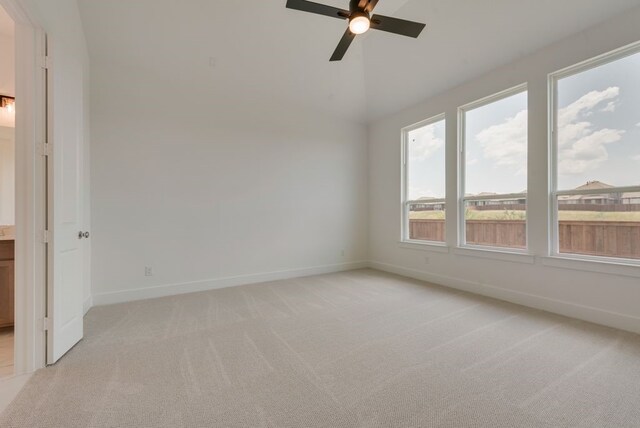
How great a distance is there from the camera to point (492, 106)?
12.4 feet

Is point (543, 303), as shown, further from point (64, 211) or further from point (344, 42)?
point (64, 211)

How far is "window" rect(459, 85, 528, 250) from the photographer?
11.3 ft

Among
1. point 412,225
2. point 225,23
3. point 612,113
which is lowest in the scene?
point 412,225

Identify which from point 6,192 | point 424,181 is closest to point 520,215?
point 424,181

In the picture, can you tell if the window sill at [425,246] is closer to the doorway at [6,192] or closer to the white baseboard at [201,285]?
the white baseboard at [201,285]

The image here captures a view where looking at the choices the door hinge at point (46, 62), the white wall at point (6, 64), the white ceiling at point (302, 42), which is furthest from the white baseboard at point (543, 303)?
the white wall at point (6, 64)

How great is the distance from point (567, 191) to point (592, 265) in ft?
2.67

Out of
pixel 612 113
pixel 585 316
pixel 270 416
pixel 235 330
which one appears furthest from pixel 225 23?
pixel 585 316

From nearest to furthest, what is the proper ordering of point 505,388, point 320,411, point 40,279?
point 320,411 < point 505,388 < point 40,279

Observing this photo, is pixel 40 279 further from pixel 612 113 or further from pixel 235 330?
pixel 612 113

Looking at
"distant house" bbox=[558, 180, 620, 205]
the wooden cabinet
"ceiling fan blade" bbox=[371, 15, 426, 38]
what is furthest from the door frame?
"distant house" bbox=[558, 180, 620, 205]

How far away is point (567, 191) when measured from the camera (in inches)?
119

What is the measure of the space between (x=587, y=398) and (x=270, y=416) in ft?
6.23

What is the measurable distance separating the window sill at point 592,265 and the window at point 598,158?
118mm
